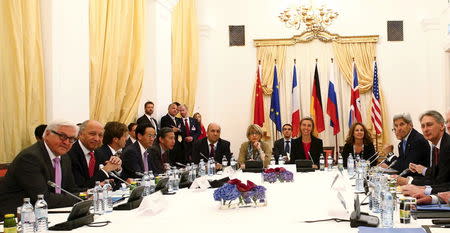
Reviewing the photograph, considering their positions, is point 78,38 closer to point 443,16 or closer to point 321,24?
point 321,24

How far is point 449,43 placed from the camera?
10.5m

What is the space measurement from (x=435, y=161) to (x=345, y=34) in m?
7.92

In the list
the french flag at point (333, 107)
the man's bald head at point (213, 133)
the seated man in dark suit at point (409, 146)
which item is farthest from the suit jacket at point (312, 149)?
the french flag at point (333, 107)

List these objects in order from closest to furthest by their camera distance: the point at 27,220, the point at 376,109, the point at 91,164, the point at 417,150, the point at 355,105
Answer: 1. the point at 27,220
2. the point at 91,164
3. the point at 417,150
4. the point at 376,109
5. the point at 355,105

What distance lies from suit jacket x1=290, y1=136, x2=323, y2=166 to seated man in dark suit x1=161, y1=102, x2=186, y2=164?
2464 mm

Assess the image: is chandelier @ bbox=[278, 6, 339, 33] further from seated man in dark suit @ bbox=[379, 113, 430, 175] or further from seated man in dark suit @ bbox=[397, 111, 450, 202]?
seated man in dark suit @ bbox=[397, 111, 450, 202]

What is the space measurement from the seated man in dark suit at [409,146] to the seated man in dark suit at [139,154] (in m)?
2.67

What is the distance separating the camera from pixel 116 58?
7.39 metres

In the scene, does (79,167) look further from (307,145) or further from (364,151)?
(364,151)

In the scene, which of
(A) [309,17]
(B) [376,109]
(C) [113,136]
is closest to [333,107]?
(B) [376,109]

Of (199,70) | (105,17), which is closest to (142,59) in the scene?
(105,17)

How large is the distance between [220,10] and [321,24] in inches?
92.5

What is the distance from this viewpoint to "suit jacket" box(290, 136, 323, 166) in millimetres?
6859

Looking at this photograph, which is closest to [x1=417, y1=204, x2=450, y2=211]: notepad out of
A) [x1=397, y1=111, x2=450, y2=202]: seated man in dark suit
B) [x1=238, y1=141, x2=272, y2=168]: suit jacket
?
[x1=397, y1=111, x2=450, y2=202]: seated man in dark suit
